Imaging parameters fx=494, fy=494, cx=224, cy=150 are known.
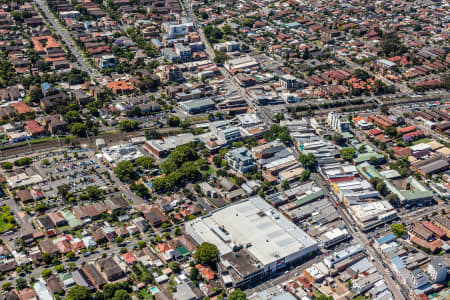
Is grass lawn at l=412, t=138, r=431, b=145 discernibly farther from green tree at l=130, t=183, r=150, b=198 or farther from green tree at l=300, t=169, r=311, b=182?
green tree at l=130, t=183, r=150, b=198

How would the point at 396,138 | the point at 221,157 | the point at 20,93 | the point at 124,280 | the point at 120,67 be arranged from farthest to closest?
1. the point at 120,67
2. the point at 20,93
3. the point at 396,138
4. the point at 221,157
5. the point at 124,280

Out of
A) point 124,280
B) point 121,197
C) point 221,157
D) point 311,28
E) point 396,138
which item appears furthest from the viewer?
point 311,28

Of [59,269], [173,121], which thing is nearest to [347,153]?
[173,121]

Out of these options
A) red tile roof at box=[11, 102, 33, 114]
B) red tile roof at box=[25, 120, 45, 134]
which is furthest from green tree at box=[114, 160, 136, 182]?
red tile roof at box=[11, 102, 33, 114]

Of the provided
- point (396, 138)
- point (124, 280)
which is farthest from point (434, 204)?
point (124, 280)

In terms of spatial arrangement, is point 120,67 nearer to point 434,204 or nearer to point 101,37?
point 101,37

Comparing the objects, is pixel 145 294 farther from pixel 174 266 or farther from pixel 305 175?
pixel 305 175
